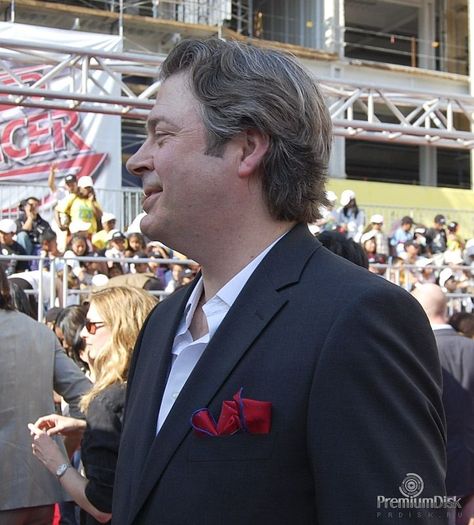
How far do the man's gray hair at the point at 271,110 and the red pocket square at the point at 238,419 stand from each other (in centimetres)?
45

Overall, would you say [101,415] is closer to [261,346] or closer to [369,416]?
[261,346]

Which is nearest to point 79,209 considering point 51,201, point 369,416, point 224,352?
point 51,201

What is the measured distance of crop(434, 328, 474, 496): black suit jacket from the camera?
14.5 feet

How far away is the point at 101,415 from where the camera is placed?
307cm

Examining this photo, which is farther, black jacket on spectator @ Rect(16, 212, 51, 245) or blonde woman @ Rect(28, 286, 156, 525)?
black jacket on spectator @ Rect(16, 212, 51, 245)

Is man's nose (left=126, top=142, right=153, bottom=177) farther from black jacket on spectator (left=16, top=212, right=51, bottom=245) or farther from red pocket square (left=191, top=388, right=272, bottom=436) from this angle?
black jacket on spectator (left=16, top=212, right=51, bottom=245)

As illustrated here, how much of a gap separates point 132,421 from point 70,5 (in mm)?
19418

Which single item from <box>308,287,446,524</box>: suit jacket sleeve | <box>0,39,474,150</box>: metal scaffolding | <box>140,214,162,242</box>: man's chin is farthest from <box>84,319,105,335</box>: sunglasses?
<box>0,39,474,150</box>: metal scaffolding

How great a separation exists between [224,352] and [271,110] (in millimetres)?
500


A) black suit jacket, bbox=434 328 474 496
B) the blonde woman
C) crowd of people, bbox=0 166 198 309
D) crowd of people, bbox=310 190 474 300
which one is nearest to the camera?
the blonde woman

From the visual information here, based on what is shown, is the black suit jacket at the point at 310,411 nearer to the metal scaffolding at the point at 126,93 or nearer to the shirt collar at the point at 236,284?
the shirt collar at the point at 236,284

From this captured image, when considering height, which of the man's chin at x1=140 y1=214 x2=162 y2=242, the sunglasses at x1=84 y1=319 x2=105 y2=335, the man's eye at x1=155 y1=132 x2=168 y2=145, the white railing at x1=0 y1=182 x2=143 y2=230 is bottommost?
the sunglasses at x1=84 y1=319 x2=105 y2=335

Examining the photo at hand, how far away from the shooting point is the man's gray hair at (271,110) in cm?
176

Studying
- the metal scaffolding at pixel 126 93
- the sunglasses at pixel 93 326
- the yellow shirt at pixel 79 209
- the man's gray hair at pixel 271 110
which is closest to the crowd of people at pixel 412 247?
the metal scaffolding at pixel 126 93
